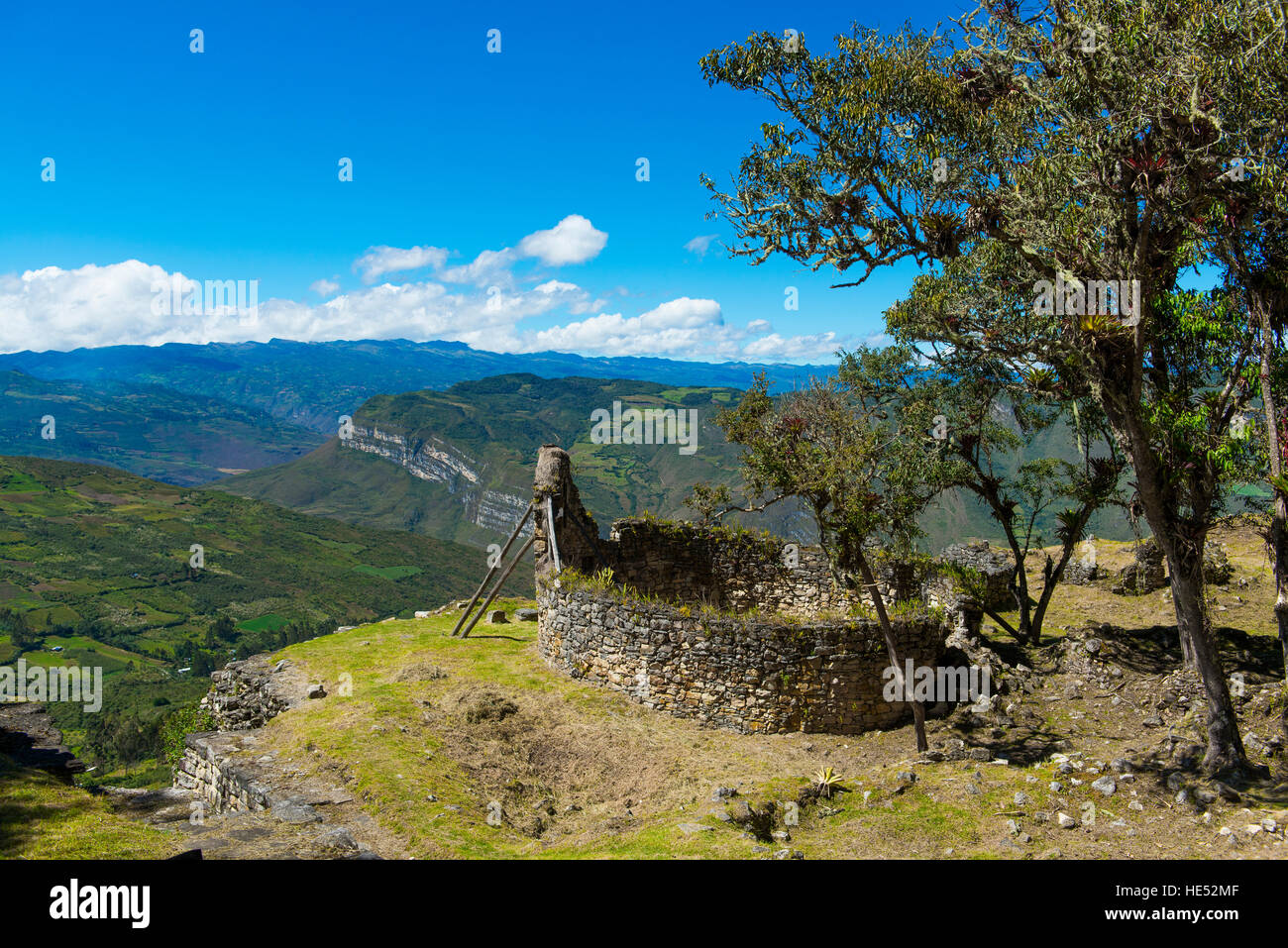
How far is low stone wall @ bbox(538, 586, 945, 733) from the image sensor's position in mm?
16125

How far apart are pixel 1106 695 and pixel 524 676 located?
13.9 metres

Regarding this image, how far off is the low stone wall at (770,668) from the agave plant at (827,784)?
3.13 meters

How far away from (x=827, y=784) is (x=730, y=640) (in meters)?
4.24

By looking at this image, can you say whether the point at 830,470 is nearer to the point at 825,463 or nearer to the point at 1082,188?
the point at 825,463

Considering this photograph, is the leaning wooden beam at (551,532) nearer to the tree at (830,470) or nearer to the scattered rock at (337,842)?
the tree at (830,470)

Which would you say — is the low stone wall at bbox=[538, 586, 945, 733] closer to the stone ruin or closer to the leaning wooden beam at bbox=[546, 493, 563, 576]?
the stone ruin

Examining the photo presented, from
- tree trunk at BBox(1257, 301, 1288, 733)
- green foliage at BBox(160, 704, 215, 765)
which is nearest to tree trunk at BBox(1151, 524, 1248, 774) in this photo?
tree trunk at BBox(1257, 301, 1288, 733)

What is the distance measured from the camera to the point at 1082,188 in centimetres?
1129

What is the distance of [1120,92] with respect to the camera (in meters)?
10.6

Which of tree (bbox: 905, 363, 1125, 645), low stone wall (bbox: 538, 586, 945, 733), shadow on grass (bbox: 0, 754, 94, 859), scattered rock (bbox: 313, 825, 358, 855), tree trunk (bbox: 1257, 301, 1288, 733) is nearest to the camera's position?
shadow on grass (bbox: 0, 754, 94, 859)

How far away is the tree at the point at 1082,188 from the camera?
10.4 metres

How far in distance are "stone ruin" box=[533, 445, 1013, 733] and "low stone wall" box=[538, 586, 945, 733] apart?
0.07 feet
